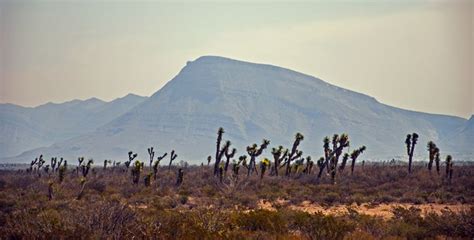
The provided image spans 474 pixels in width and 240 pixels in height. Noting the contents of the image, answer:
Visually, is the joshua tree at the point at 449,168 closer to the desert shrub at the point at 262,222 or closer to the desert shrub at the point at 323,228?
the desert shrub at the point at 262,222

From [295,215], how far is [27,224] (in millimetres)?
8620

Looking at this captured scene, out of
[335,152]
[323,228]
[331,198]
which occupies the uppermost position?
[335,152]

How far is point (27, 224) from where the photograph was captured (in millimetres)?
12836

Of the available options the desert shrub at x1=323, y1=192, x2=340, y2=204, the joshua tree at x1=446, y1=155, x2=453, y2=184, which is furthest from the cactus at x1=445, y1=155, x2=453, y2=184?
the desert shrub at x1=323, y1=192, x2=340, y2=204

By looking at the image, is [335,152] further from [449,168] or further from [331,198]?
[331,198]

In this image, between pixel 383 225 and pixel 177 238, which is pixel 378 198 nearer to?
pixel 383 225

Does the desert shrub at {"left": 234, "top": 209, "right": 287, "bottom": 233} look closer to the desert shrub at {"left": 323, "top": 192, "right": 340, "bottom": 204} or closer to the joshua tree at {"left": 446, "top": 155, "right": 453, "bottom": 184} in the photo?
the desert shrub at {"left": 323, "top": 192, "right": 340, "bottom": 204}

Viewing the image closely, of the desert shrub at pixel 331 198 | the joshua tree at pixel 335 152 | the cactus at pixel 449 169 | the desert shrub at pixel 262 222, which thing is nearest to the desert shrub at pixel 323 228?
the desert shrub at pixel 262 222

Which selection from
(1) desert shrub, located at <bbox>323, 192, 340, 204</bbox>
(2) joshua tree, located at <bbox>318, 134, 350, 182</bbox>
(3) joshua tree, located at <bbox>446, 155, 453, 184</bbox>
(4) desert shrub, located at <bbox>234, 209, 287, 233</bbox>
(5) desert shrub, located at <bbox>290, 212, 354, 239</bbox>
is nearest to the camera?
(5) desert shrub, located at <bbox>290, 212, 354, 239</bbox>

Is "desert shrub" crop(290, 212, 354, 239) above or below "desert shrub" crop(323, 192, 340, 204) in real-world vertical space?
below

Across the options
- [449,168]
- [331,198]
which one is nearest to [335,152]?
[449,168]

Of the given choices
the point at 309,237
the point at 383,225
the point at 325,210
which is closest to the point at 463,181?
the point at 325,210

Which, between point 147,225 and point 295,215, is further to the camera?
point 295,215

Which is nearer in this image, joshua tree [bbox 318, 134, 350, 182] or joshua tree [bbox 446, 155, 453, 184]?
joshua tree [bbox 446, 155, 453, 184]
